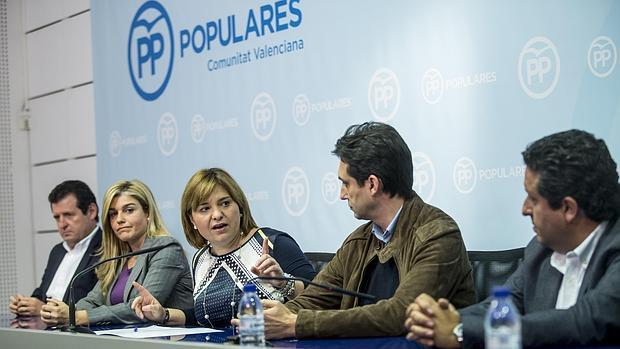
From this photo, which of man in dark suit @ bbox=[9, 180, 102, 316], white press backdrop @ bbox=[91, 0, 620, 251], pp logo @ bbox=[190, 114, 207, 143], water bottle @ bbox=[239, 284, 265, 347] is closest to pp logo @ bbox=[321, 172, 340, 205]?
white press backdrop @ bbox=[91, 0, 620, 251]

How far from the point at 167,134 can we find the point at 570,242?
11.7ft

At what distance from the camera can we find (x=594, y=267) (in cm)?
239

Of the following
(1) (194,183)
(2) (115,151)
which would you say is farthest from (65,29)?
(1) (194,183)

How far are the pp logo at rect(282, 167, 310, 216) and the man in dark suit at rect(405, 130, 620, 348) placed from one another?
2306mm

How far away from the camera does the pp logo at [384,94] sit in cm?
429

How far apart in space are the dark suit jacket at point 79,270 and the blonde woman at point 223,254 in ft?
3.71

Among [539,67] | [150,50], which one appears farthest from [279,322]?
[150,50]

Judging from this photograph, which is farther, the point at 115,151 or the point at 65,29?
the point at 65,29

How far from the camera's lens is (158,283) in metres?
4.23

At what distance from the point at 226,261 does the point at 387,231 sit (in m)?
0.92

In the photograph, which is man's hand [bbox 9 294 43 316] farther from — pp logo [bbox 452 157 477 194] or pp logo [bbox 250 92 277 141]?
pp logo [bbox 452 157 477 194]

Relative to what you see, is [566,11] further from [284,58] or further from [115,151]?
[115,151]

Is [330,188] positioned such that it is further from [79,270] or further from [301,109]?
[79,270]

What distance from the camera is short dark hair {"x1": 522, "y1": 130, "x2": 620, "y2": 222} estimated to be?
2.38 meters
